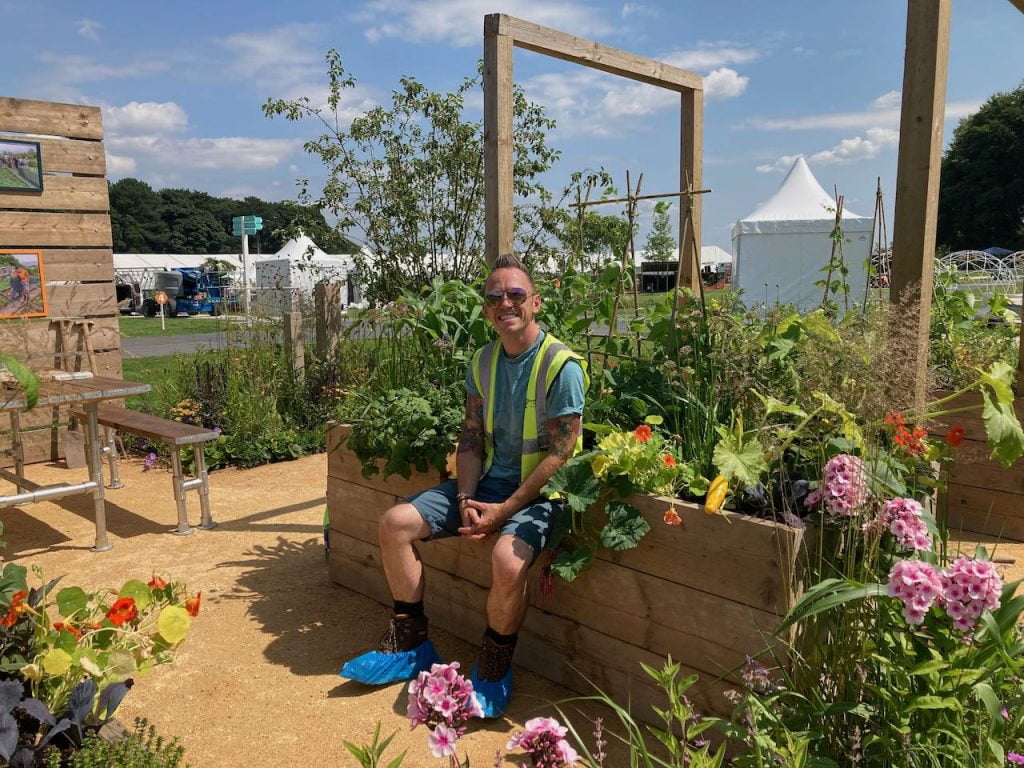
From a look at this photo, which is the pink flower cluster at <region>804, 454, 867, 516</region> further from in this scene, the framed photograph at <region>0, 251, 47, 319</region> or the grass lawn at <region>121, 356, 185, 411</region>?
the framed photograph at <region>0, 251, 47, 319</region>

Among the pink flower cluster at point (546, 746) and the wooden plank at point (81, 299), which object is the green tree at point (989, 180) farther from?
the pink flower cluster at point (546, 746)

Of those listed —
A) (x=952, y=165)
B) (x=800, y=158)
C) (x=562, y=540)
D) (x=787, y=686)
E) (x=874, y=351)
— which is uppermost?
(x=952, y=165)

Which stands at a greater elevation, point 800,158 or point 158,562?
point 800,158

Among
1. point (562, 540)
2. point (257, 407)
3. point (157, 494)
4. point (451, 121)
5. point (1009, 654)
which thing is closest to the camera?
point (1009, 654)

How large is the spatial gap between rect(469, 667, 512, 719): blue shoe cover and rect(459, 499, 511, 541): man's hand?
0.48 meters

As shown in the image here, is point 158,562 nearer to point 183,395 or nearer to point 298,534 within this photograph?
point 298,534

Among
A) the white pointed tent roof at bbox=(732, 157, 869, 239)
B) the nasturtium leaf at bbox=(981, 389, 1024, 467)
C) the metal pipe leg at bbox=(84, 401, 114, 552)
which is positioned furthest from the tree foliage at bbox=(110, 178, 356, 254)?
the nasturtium leaf at bbox=(981, 389, 1024, 467)

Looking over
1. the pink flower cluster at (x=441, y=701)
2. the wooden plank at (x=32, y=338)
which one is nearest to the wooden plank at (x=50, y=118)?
the wooden plank at (x=32, y=338)

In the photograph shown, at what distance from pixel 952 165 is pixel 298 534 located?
48.1m

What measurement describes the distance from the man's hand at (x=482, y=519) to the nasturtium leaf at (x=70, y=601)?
3.87ft

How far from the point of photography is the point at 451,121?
Result: 6.29 meters

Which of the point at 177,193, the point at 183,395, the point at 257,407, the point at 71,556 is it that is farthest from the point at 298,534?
the point at 177,193

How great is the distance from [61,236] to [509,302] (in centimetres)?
542

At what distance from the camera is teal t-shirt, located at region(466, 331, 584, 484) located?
278 cm
